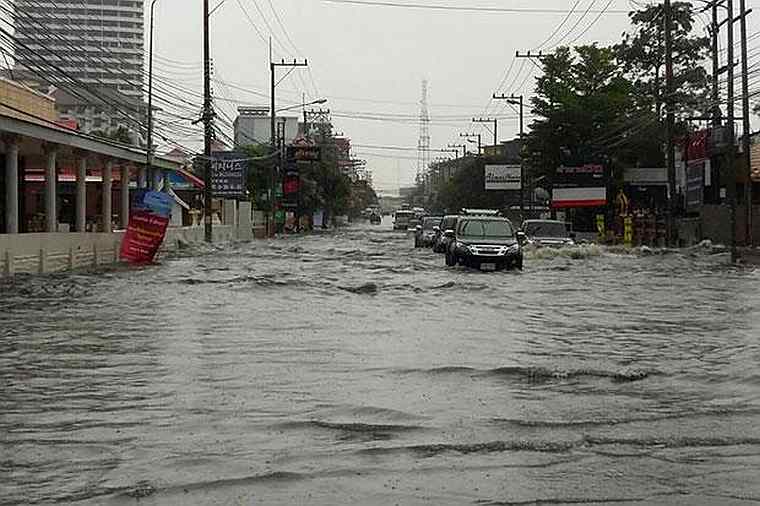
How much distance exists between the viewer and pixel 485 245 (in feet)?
97.8

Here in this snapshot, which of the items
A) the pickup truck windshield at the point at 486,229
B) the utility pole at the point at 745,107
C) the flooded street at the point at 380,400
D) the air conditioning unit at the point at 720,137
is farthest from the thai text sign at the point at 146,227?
the air conditioning unit at the point at 720,137

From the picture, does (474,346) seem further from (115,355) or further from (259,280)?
(259,280)

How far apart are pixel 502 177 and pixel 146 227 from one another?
57076mm

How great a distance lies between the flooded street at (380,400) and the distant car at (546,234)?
60.0 ft

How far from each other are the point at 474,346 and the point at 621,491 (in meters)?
7.14

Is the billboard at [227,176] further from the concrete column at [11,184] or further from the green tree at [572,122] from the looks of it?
the concrete column at [11,184]

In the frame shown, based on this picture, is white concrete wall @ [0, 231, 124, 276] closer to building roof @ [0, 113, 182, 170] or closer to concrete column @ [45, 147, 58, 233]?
concrete column @ [45, 147, 58, 233]

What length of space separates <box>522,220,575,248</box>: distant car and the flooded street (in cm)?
1828

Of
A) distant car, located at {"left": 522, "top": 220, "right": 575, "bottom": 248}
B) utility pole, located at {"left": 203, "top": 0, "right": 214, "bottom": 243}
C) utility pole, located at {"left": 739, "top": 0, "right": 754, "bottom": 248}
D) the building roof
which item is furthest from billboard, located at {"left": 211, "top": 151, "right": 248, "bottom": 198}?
utility pole, located at {"left": 739, "top": 0, "right": 754, "bottom": 248}

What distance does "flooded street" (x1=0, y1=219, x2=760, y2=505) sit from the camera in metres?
6.87

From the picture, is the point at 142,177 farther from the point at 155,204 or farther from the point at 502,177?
the point at 502,177

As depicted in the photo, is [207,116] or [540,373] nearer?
[540,373]

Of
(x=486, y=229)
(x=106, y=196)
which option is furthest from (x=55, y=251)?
(x=106, y=196)

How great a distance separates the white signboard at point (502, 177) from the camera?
290 feet
